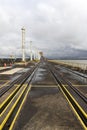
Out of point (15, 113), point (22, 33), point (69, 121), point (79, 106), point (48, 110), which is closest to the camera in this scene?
point (69, 121)

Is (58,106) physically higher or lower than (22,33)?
lower

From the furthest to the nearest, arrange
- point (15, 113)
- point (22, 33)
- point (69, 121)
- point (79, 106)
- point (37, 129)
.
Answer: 1. point (22, 33)
2. point (79, 106)
3. point (15, 113)
4. point (69, 121)
5. point (37, 129)

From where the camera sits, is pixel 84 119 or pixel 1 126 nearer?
pixel 1 126

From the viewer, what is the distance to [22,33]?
74.2 m

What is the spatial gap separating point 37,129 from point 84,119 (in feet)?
7.61

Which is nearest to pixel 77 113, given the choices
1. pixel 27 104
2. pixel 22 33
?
pixel 27 104

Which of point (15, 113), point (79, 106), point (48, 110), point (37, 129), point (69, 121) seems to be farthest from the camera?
point (79, 106)

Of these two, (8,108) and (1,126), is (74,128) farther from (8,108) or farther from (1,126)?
(8,108)

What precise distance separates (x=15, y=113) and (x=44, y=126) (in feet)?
6.64

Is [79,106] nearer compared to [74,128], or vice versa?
[74,128]

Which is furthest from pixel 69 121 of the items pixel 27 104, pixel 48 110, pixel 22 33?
pixel 22 33

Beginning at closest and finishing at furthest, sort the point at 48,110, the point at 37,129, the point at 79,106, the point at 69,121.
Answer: the point at 37,129 → the point at 69,121 → the point at 48,110 → the point at 79,106

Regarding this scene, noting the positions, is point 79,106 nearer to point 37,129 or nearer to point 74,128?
point 74,128

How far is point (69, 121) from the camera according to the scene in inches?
→ 286
